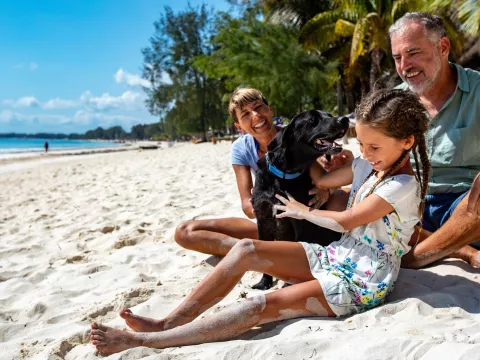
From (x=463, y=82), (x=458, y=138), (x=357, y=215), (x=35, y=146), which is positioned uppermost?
(x=463, y=82)

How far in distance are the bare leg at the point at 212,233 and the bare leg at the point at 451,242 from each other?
1282mm

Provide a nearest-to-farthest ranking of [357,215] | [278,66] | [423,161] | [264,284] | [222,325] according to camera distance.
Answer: [222,325] < [357,215] < [423,161] < [264,284] < [278,66]

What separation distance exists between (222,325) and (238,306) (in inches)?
4.6

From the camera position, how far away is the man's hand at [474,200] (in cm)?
249

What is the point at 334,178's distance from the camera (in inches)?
106

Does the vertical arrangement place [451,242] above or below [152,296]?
above

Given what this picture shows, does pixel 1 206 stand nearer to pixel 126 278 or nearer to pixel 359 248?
pixel 126 278

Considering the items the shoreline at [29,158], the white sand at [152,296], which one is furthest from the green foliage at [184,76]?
the white sand at [152,296]

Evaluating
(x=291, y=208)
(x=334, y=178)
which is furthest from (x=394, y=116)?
(x=291, y=208)

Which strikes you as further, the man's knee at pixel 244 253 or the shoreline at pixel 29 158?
the shoreline at pixel 29 158

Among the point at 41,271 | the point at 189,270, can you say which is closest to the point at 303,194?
the point at 189,270

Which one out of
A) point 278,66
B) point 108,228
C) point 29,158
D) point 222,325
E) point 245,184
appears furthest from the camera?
point 29,158

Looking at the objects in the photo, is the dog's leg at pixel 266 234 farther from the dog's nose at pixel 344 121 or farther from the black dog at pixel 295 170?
the dog's nose at pixel 344 121

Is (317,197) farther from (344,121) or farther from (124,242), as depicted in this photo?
(124,242)
